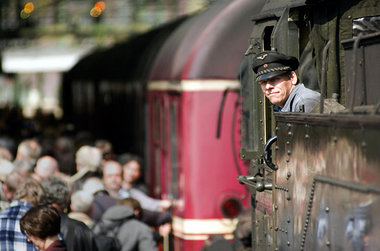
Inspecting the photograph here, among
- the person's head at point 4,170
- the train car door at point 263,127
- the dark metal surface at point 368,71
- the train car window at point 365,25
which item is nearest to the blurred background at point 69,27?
the person's head at point 4,170

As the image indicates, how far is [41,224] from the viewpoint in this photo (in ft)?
20.2

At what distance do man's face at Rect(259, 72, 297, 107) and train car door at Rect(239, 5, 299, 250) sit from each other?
0.81 ft

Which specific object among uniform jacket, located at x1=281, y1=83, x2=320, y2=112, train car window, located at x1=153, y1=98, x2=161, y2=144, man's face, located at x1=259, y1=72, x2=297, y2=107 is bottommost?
train car window, located at x1=153, y1=98, x2=161, y2=144

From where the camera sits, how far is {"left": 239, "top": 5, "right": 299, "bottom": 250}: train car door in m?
6.07

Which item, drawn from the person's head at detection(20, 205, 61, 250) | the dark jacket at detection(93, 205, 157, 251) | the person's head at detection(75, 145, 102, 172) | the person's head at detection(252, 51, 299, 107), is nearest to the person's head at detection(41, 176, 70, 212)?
the dark jacket at detection(93, 205, 157, 251)

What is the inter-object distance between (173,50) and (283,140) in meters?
6.19

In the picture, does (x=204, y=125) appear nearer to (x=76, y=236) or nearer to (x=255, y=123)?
(x=76, y=236)

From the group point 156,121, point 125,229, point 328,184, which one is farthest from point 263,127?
point 156,121

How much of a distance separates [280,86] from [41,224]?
176cm

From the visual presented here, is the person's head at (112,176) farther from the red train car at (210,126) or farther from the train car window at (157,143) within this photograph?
the train car window at (157,143)

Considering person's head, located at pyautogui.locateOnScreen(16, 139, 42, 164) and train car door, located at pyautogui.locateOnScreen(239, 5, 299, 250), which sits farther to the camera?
person's head, located at pyautogui.locateOnScreen(16, 139, 42, 164)

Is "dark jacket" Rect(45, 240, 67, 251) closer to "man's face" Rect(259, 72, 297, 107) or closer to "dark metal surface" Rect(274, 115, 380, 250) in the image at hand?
"dark metal surface" Rect(274, 115, 380, 250)

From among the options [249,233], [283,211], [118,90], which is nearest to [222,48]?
[249,233]

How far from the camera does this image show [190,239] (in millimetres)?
9758
